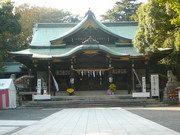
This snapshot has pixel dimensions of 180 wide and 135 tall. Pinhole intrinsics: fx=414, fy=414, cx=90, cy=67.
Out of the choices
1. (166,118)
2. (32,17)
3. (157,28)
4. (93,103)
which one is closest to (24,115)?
(166,118)

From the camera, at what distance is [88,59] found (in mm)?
35719

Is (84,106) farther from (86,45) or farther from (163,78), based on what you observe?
(163,78)

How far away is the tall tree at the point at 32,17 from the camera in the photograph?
2186 inches

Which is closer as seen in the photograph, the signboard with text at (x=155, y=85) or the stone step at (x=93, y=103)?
the stone step at (x=93, y=103)

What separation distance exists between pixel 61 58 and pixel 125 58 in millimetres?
5394

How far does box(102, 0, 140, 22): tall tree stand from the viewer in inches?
2559

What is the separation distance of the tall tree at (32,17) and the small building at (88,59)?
590 inches

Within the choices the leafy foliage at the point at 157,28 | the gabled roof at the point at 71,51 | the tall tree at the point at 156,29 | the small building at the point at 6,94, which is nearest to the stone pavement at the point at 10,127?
the small building at the point at 6,94

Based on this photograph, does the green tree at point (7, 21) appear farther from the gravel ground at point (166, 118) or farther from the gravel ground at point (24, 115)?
the gravel ground at point (166, 118)

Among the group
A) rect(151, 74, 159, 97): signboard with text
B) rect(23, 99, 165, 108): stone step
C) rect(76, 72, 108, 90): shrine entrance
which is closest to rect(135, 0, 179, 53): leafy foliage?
rect(151, 74, 159, 97): signboard with text

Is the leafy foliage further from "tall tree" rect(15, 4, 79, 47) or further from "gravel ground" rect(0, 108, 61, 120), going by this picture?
"tall tree" rect(15, 4, 79, 47)

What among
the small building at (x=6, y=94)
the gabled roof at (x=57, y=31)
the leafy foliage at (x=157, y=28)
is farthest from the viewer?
the gabled roof at (x=57, y=31)

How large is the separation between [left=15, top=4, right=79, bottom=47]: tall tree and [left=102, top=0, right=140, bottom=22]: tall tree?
23.5ft

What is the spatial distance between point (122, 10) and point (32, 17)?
1528 cm
